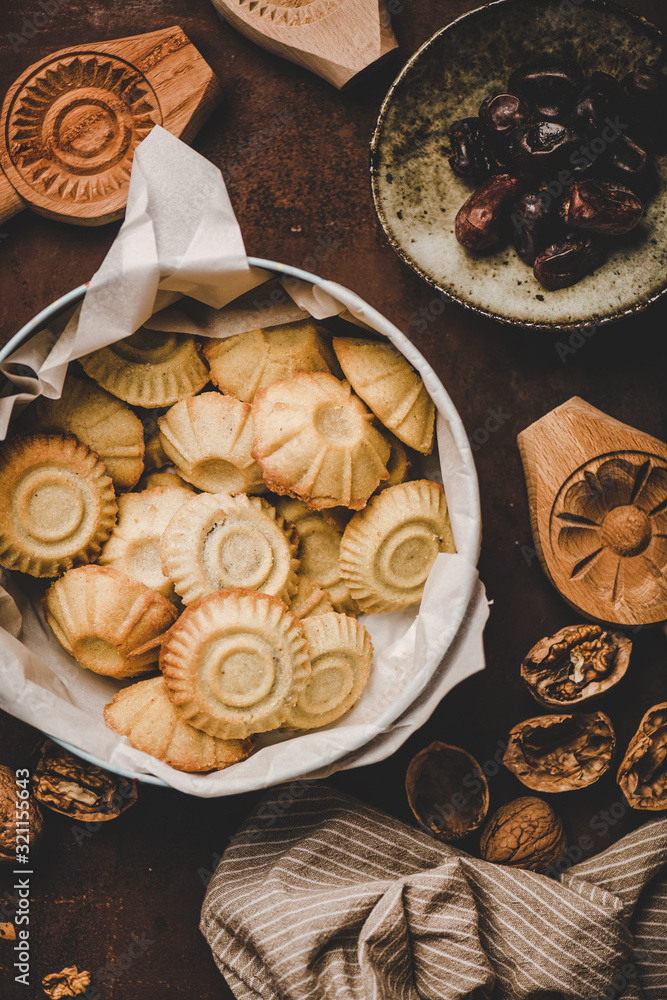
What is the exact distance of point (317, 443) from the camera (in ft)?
5.52

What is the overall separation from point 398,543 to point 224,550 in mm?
456

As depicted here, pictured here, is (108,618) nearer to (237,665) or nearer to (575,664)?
(237,665)

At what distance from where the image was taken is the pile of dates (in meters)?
1.73

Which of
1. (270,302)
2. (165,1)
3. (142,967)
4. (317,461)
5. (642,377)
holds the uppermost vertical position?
(165,1)

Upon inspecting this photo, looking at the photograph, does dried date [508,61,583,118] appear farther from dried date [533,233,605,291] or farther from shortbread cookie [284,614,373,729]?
shortbread cookie [284,614,373,729]

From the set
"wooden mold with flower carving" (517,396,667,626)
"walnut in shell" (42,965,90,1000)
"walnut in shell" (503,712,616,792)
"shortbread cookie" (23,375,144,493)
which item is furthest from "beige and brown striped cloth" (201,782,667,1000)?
"shortbread cookie" (23,375,144,493)

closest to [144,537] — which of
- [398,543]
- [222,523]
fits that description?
[222,523]

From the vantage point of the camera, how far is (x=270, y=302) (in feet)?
5.92

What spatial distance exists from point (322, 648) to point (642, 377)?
1.25 m

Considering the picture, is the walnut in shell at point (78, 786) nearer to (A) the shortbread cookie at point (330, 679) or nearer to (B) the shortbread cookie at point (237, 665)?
(B) the shortbread cookie at point (237, 665)

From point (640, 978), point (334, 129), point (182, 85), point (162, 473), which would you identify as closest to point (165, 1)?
point (182, 85)

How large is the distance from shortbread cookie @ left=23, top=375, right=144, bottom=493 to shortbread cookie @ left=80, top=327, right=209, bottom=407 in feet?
0.18

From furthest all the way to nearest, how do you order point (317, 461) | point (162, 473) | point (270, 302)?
point (162, 473) < point (270, 302) < point (317, 461)

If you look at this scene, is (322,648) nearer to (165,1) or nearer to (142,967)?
(142,967)
